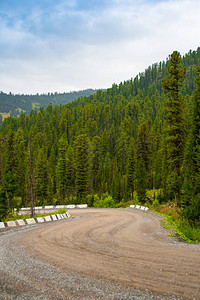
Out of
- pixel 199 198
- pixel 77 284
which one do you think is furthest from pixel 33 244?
pixel 199 198

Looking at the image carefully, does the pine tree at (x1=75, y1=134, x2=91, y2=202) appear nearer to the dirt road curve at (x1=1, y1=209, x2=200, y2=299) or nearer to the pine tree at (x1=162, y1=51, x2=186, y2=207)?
the pine tree at (x1=162, y1=51, x2=186, y2=207)

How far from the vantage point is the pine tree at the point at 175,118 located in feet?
75.6

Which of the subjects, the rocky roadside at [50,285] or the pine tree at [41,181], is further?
the pine tree at [41,181]

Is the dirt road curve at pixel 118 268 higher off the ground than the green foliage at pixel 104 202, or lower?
higher

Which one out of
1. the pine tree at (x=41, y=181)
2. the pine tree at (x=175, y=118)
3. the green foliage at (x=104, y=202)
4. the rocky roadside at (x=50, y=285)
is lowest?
the green foliage at (x=104, y=202)

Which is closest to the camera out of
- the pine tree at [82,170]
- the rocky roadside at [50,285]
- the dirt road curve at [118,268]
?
the rocky roadside at [50,285]

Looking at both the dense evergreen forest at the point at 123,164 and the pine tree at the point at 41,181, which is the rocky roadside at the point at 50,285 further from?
the pine tree at the point at 41,181

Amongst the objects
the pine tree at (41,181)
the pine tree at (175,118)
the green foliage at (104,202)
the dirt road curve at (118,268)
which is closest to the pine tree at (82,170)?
the green foliage at (104,202)

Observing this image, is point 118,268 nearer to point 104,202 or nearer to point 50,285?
point 50,285

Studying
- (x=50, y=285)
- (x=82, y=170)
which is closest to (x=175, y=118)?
(x=50, y=285)

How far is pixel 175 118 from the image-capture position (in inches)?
918

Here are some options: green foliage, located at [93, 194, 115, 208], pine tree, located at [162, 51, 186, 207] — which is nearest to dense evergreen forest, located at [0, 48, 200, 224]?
pine tree, located at [162, 51, 186, 207]

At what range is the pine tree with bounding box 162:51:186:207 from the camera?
75.6ft

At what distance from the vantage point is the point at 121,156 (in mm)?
90688
